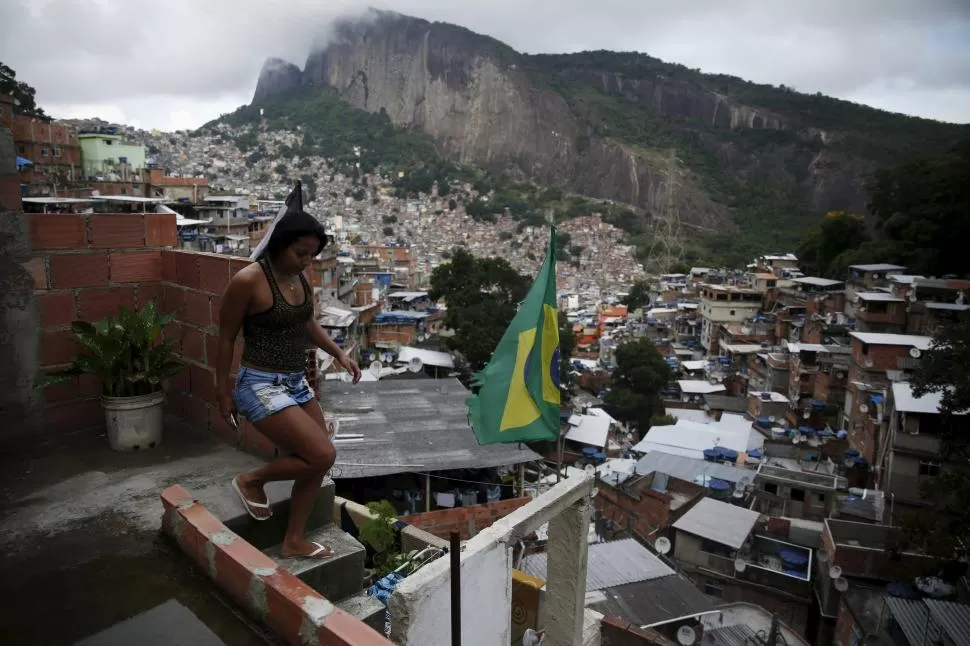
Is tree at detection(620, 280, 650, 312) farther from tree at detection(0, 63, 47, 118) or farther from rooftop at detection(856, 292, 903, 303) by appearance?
tree at detection(0, 63, 47, 118)

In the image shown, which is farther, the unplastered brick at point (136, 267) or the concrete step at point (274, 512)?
the unplastered brick at point (136, 267)

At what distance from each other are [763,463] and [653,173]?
7774cm

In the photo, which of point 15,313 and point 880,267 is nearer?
point 15,313

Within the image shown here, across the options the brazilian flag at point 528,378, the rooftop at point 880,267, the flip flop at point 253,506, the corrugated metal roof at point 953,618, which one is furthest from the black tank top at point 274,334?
the rooftop at point 880,267

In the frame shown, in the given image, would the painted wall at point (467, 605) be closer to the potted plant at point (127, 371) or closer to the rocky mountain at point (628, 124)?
the potted plant at point (127, 371)

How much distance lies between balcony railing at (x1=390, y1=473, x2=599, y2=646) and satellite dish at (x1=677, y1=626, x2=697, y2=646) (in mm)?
7568

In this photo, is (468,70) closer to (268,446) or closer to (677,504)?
(677,504)

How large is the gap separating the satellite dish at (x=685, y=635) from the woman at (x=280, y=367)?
9.23m

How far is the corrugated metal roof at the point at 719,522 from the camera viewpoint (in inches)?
571

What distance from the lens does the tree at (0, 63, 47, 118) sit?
1108 inches

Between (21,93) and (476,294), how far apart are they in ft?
85.2

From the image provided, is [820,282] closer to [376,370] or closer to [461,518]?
[376,370]

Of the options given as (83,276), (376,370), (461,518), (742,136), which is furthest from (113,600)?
(742,136)

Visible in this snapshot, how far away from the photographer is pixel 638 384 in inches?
1105
